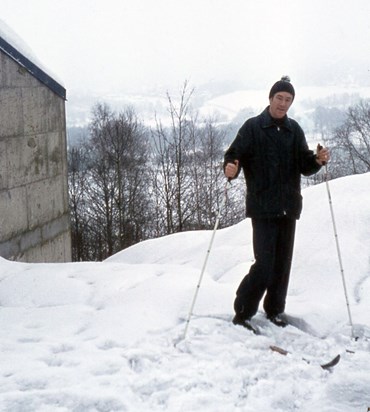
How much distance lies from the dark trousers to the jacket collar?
734mm

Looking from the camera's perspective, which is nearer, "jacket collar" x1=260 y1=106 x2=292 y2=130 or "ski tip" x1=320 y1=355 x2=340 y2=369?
"ski tip" x1=320 y1=355 x2=340 y2=369

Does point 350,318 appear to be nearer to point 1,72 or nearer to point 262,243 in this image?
point 262,243

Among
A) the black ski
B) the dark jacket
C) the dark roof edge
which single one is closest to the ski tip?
the black ski

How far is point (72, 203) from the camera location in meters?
A: 40.7

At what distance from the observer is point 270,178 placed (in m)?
3.84

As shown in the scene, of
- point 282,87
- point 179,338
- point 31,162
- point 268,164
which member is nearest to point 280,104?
point 282,87

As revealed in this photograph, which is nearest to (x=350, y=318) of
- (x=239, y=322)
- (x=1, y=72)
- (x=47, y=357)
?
(x=239, y=322)

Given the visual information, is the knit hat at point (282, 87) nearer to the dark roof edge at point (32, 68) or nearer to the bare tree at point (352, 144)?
the dark roof edge at point (32, 68)

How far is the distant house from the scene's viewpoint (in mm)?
6957

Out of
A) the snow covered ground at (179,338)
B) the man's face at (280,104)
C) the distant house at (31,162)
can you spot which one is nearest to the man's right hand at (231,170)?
the man's face at (280,104)

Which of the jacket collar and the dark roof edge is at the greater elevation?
the dark roof edge

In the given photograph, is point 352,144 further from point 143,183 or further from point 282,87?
point 282,87

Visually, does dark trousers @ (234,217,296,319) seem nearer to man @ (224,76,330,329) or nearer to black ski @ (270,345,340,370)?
man @ (224,76,330,329)

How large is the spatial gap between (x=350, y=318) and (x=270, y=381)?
1.15 metres
